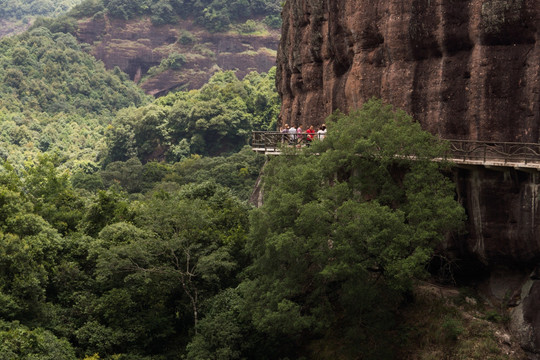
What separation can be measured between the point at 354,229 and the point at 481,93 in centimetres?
561

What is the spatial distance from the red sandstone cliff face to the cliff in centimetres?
7897

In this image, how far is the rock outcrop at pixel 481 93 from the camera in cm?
2044

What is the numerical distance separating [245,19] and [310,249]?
308ft

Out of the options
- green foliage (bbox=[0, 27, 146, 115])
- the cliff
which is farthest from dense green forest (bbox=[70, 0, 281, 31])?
green foliage (bbox=[0, 27, 146, 115])

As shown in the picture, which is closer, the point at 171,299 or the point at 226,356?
the point at 226,356

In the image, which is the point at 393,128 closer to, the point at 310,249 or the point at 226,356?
the point at 310,249

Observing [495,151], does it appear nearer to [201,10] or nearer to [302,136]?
[302,136]

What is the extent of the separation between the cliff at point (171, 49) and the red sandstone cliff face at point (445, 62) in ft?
259

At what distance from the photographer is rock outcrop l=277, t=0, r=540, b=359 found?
20438mm

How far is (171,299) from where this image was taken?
26.0 metres

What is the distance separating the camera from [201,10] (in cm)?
11119

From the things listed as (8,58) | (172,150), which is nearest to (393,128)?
(172,150)

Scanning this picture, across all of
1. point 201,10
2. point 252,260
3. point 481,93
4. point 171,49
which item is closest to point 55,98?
point 171,49

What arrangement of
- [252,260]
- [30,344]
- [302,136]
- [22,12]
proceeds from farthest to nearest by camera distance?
[22,12] → [302,136] → [252,260] → [30,344]
